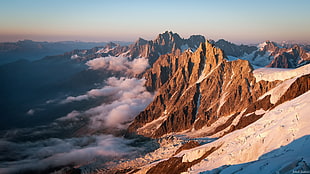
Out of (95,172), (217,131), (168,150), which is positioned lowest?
(95,172)

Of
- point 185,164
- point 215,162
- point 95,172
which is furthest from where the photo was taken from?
point 95,172

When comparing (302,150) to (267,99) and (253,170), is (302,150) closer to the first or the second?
(253,170)

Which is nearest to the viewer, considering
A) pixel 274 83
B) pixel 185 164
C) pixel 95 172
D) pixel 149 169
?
pixel 185 164

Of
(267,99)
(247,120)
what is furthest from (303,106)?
(267,99)

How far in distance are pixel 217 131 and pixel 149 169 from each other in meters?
79.1

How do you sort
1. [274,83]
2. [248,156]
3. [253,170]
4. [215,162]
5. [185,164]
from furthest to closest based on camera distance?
[274,83]
[185,164]
[215,162]
[248,156]
[253,170]

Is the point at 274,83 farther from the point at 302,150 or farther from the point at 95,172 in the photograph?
the point at 95,172

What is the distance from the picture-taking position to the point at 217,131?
189875 millimetres

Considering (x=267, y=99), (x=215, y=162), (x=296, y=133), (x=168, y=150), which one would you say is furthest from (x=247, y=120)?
(x=296, y=133)

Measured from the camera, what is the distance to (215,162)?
273ft

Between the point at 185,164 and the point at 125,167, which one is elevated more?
the point at 185,164

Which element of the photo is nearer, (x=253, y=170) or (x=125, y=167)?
(x=253, y=170)

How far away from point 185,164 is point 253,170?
62.4 m

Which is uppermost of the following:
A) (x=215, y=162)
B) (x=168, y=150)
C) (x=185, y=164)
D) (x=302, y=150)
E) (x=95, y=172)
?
(x=302, y=150)
